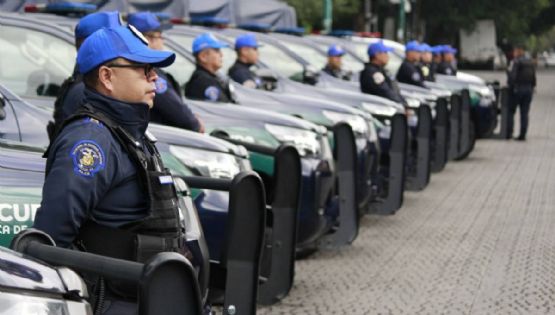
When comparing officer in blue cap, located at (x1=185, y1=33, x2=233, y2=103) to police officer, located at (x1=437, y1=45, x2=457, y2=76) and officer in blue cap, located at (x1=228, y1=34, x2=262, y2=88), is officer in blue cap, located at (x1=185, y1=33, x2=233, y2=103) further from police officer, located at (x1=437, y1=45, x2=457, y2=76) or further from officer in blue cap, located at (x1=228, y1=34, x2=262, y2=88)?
police officer, located at (x1=437, y1=45, x2=457, y2=76)

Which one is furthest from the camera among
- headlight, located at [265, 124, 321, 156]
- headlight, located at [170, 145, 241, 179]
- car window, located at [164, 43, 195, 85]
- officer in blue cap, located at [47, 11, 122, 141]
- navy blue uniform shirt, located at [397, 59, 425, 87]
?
navy blue uniform shirt, located at [397, 59, 425, 87]

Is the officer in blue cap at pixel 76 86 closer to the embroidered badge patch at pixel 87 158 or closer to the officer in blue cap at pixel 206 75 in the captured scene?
the embroidered badge patch at pixel 87 158

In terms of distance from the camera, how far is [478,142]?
2444 centimetres

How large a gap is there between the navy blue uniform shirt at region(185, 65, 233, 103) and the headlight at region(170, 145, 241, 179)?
2.44m

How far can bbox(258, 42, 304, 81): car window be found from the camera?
14508mm

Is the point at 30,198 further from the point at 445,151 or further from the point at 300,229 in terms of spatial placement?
the point at 445,151

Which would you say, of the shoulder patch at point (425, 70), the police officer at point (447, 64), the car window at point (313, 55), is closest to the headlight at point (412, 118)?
the car window at point (313, 55)

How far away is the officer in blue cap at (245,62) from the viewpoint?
479 inches

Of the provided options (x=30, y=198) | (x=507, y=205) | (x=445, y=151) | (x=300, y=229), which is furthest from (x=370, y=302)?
(x=445, y=151)

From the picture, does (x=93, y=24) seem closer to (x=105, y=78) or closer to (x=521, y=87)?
(x=105, y=78)

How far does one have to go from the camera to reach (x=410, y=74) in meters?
19.3

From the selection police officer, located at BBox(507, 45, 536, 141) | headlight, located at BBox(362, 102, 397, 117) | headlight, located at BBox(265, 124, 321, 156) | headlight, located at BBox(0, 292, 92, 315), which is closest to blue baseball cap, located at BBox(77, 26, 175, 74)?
headlight, located at BBox(0, 292, 92, 315)

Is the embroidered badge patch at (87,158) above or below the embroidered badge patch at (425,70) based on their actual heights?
above

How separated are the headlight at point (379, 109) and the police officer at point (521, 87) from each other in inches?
444
